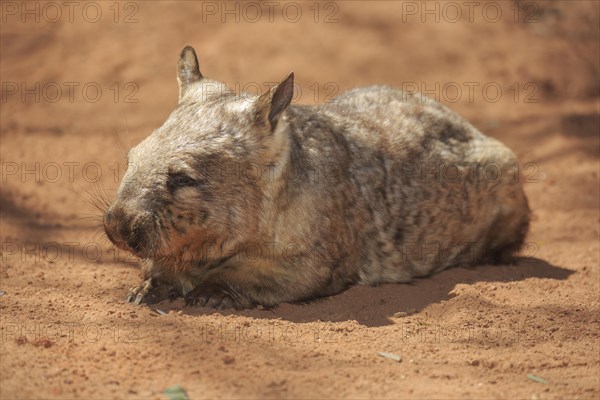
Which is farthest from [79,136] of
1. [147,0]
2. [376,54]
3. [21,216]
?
[376,54]

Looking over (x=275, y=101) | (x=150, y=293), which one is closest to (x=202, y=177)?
(x=275, y=101)

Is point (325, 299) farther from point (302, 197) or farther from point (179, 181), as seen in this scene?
point (179, 181)

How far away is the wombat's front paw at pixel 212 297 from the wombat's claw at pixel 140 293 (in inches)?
9.7

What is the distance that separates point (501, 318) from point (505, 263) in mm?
1483

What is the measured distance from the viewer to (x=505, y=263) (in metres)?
6.40

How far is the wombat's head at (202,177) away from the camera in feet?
15.3

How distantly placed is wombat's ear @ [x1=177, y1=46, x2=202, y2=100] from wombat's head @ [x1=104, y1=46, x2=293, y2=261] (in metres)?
0.34

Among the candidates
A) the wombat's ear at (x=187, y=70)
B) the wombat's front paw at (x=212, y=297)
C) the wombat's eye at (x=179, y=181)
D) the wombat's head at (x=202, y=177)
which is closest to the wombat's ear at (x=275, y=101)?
the wombat's head at (x=202, y=177)

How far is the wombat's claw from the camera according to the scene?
504 cm

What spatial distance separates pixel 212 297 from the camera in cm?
498

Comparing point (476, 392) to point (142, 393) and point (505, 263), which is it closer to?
point (142, 393)

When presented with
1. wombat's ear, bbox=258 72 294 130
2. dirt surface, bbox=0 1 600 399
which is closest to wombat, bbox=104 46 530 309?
wombat's ear, bbox=258 72 294 130

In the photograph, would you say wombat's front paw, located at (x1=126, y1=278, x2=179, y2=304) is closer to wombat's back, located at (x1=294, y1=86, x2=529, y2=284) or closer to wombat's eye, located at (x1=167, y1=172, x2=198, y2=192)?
wombat's eye, located at (x1=167, y1=172, x2=198, y2=192)

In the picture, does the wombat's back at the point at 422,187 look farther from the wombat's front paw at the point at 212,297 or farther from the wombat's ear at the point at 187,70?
the wombat's front paw at the point at 212,297
